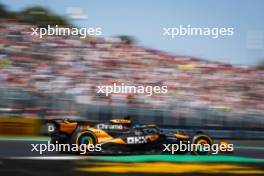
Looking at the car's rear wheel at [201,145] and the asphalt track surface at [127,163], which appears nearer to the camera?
the asphalt track surface at [127,163]

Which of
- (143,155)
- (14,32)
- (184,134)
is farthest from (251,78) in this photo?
(14,32)

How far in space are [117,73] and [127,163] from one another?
118 centimetres

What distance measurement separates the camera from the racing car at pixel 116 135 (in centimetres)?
711

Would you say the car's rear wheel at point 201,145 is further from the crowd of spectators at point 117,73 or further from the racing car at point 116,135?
the crowd of spectators at point 117,73

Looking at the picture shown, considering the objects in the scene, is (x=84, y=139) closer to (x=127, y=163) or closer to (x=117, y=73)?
(x=127, y=163)

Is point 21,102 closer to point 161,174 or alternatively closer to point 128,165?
point 128,165

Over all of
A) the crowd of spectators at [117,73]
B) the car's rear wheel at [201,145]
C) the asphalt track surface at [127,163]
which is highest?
the crowd of spectators at [117,73]

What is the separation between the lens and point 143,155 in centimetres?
764

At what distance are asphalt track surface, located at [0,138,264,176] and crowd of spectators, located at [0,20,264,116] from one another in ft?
2.19

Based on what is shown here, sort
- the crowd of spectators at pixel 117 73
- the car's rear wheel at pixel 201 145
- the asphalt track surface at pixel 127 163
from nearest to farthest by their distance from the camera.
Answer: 1. the asphalt track surface at pixel 127 163
2. the crowd of spectators at pixel 117 73
3. the car's rear wheel at pixel 201 145

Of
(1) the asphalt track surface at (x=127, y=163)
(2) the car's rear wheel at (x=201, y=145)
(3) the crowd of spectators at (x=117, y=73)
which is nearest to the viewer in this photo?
(1) the asphalt track surface at (x=127, y=163)

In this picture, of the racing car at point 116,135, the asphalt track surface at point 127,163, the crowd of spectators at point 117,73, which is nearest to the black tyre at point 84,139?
the racing car at point 116,135

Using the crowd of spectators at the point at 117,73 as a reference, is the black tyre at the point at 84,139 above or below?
below

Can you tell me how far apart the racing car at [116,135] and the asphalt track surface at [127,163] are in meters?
0.16
